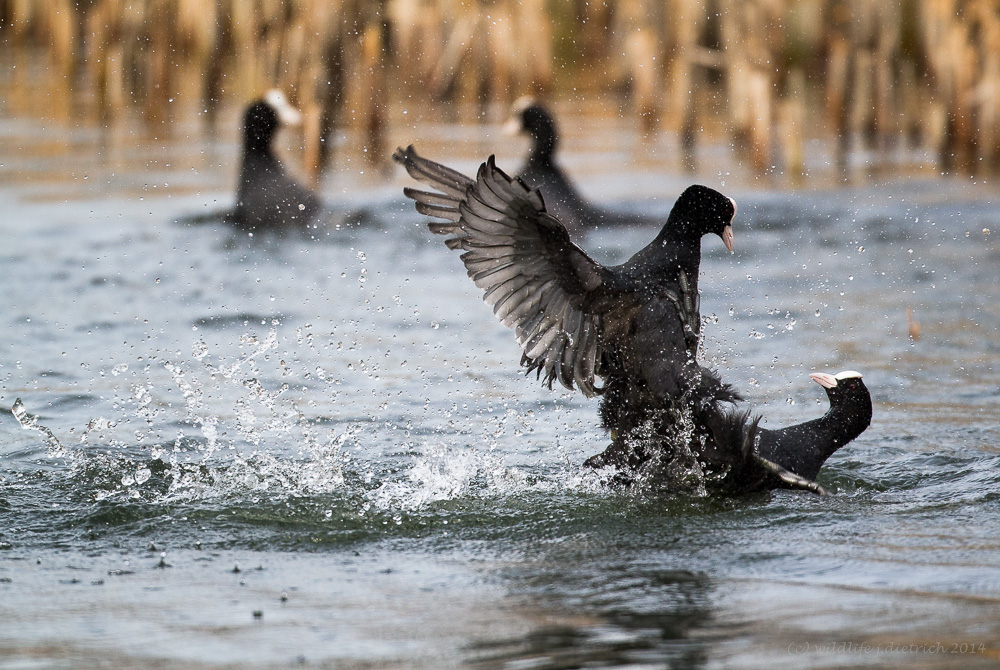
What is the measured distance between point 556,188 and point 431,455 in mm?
3880

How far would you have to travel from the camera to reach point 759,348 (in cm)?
592

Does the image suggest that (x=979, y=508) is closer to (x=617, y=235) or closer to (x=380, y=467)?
(x=380, y=467)

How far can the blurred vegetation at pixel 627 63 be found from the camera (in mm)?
8844

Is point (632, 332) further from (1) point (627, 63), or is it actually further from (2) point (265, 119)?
(1) point (627, 63)

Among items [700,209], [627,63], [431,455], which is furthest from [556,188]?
[627,63]

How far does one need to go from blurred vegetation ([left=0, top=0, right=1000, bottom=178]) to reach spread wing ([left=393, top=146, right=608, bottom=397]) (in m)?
5.01

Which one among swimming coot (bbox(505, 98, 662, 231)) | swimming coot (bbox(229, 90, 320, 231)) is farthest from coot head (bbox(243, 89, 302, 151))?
swimming coot (bbox(505, 98, 662, 231))

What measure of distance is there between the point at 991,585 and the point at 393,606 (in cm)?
141

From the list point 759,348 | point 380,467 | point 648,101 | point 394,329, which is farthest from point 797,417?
point 648,101

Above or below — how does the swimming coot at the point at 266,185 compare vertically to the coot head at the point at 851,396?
above

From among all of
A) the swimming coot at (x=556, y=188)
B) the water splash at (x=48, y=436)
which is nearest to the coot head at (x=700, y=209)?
the water splash at (x=48, y=436)

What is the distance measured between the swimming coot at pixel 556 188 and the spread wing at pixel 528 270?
379 centimetres

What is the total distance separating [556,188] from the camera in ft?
26.3

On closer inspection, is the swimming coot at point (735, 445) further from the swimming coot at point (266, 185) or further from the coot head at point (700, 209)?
the swimming coot at point (266, 185)
